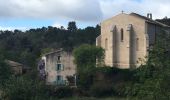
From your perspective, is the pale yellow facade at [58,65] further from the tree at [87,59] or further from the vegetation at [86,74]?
the tree at [87,59]

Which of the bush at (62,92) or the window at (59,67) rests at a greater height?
the window at (59,67)

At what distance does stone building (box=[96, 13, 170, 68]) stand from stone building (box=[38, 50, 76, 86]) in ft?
16.2

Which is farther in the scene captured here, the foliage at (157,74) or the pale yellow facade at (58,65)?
the pale yellow facade at (58,65)

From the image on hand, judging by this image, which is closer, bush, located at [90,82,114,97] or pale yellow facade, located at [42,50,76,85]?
bush, located at [90,82,114,97]

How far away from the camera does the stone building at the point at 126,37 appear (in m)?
84.6

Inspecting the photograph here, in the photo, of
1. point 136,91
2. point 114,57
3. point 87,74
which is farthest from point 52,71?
point 136,91

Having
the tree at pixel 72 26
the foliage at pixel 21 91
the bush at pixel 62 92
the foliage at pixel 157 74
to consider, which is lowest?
the bush at pixel 62 92

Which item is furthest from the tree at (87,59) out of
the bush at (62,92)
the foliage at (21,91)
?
the foliage at (21,91)

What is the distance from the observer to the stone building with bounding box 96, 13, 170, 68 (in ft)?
277

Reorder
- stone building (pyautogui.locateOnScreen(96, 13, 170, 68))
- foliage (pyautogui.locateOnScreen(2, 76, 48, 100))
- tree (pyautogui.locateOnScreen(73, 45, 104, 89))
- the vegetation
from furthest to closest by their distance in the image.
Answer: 1. stone building (pyautogui.locateOnScreen(96, 13, 170, 68))
2. tree (pyautogui.locateOnScreen(73, 45, 104, 89))
3. foliage (pyautogui.locateOnScreen(2, 76, 48, 100))
4. the vegetation

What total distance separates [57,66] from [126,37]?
33.0ft

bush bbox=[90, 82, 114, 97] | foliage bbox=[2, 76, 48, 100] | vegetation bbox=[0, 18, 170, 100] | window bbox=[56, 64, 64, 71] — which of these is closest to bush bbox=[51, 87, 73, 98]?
vegetation bbox=[0, 18, 170, 100]

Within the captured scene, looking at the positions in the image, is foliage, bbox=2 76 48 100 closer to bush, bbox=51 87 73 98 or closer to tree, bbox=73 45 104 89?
bush, bbox=51 87 73 98

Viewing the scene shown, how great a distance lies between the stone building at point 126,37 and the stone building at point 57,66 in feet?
16.2
